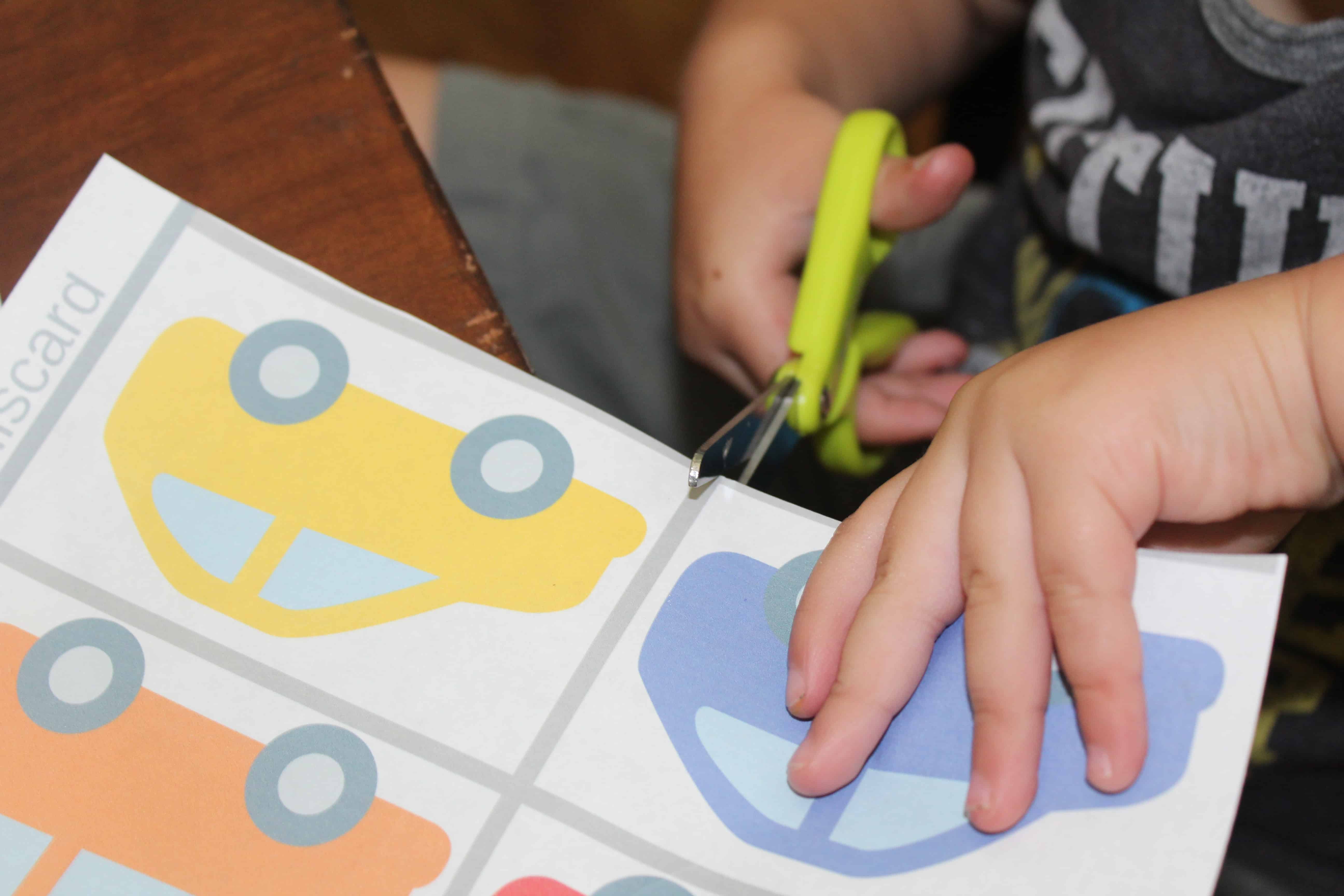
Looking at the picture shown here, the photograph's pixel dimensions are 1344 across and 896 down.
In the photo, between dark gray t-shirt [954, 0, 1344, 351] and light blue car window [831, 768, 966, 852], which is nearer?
light blue car window [831, 768, 966, 852]

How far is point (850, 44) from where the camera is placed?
568mm

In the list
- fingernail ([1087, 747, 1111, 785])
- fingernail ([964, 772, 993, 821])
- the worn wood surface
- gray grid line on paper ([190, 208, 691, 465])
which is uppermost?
the worn wood surface

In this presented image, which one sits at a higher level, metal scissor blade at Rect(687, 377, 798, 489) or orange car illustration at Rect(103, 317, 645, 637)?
metal scissor blade at Rect(687, 377, 798, 489)

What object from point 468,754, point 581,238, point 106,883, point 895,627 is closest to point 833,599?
point 895,627

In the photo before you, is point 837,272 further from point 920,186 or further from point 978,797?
point 978,797

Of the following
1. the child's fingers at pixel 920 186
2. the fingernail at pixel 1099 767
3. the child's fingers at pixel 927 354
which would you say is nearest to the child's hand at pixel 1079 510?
the fingernail at pixel 1099 767

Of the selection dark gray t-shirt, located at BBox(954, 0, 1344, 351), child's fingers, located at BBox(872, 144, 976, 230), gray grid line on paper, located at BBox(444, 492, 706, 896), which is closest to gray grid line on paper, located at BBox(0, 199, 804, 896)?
gray grid line on paper, located at BBox(444, 492, 706, 896)

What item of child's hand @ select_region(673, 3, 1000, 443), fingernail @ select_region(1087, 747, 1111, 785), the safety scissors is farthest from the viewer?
child's hand @ select_region(673, 3, 1000, 443)

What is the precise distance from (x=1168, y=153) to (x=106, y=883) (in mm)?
513

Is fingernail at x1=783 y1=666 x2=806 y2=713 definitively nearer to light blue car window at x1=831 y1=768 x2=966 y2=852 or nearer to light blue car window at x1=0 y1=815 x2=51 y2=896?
light blue car window at x1=831 y1=768 x2=966 y2=852

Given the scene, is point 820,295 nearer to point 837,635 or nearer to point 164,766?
point 837,635

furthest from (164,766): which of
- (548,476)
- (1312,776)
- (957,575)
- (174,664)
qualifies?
(1312,776)

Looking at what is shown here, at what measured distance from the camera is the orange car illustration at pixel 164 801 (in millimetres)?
→ 277

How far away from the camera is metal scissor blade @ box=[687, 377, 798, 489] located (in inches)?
12.1
